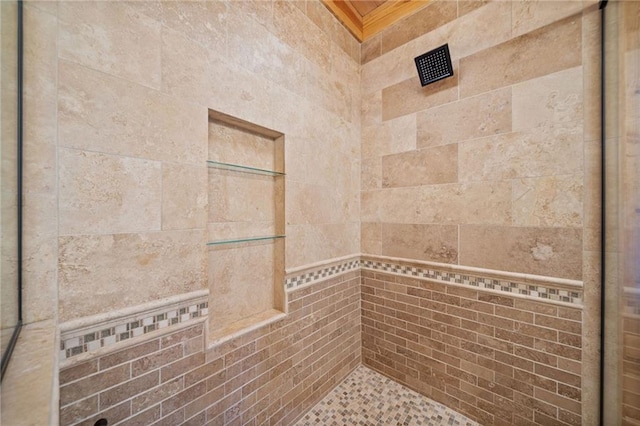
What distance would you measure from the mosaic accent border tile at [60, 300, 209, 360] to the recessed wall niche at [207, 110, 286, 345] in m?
0.17

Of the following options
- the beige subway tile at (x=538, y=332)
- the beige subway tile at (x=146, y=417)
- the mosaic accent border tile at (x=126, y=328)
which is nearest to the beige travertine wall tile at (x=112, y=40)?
the mosaic accent border tile at (x=126, y=328)

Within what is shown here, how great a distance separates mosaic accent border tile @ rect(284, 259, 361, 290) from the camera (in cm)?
136

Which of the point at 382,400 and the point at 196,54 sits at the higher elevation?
the point at 196,54

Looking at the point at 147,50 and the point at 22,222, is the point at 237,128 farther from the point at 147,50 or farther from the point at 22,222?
the point at 22,222

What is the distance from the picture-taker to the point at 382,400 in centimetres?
152

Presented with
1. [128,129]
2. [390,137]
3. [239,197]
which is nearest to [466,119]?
[390,137]

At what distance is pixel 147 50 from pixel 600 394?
7.94ft

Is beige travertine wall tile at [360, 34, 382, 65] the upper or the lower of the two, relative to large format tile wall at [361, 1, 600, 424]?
upper

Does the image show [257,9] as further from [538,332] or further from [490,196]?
[538,332]

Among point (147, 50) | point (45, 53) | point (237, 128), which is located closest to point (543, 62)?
point (237, 128)

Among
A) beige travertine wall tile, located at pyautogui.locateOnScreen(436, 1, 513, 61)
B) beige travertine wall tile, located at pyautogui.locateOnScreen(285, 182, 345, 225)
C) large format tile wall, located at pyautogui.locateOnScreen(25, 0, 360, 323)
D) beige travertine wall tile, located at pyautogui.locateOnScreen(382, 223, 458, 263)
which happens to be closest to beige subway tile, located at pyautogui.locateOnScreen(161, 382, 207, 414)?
large format tile wall, located at pyautogui.locateOnScreen(25, 0, 360, 323)

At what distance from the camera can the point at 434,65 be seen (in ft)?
4.70

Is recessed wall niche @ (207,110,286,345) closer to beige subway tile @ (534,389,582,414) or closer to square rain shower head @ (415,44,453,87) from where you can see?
square rain shower head @ (415,44,453,87)

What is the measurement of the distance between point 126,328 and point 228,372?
1.63 feet
